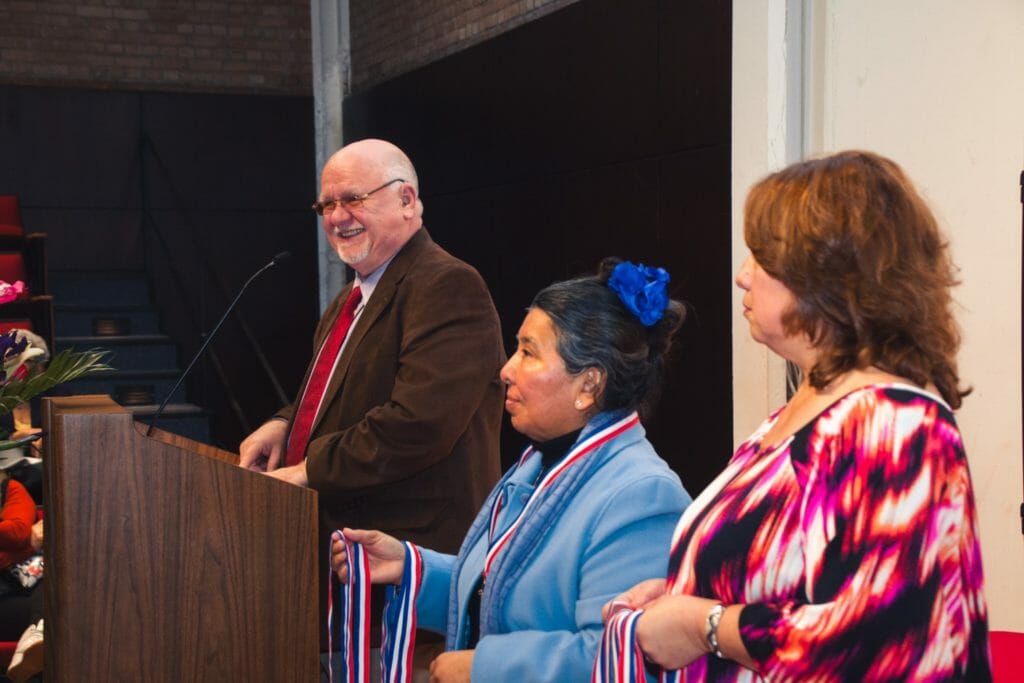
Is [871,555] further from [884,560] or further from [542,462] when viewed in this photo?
[542,462]

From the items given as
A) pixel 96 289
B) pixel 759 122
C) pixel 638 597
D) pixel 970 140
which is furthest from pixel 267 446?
pixel 96 289

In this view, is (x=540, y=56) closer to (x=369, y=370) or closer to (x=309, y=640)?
(x=369, y=370)

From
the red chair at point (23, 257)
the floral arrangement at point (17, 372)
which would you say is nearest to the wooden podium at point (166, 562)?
the floral arrangement at point (17, 372)

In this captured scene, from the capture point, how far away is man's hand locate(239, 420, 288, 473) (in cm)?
293

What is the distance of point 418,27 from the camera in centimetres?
813

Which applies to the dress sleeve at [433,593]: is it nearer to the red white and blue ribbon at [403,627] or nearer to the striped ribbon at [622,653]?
the red white and blue ribbon at [403,627]

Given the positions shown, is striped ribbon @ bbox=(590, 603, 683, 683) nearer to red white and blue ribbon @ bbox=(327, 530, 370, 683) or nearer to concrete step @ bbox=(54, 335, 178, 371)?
red white and blue ribbon @ bbox=(327, 530, 370, 683)

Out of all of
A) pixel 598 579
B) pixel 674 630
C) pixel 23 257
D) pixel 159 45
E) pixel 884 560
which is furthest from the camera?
pixel 159 45

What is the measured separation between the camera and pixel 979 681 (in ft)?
4.50

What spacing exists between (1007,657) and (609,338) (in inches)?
29.5

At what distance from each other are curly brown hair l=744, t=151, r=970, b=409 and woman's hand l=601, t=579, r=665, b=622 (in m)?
0.35

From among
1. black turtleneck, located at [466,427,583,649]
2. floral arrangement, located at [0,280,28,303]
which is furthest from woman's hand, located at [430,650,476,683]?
floral arrangement, located at [0,280,28,303]

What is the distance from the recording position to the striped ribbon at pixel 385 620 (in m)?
2.10

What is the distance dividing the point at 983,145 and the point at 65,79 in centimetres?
740
